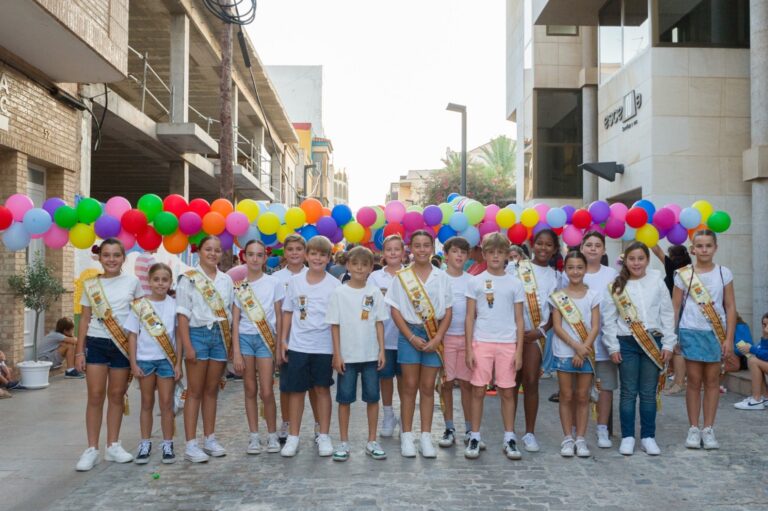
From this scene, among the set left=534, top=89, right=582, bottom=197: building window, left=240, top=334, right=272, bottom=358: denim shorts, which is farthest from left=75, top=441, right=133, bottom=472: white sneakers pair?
left=534, top=89, right=582, bottom=197: building window

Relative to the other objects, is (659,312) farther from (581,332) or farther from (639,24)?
(639,24)

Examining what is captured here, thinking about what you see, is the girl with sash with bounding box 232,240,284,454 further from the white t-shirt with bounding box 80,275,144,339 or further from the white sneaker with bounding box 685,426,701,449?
the white sneaker with bounding box 685,426,701,449

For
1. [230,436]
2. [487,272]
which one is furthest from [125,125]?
[487,272]

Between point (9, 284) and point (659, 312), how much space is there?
26.8 ft

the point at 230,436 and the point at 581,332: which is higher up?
the point at 581,332

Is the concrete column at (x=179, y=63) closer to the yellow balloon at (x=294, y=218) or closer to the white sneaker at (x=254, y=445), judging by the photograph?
the yellow balloon at (x=294, y=218)

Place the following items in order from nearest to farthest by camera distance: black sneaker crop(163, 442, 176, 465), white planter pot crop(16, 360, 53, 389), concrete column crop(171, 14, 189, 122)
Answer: black sneaker crop(163, 442, 176, 465) < white planter pot crop(16, 360, 53, 389) < concrete column crop(171, 14, 189, 122)

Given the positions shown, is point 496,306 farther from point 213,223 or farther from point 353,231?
point 213,223

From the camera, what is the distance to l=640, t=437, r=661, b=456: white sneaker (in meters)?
5.89

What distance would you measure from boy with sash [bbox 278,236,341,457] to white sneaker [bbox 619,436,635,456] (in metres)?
2.33

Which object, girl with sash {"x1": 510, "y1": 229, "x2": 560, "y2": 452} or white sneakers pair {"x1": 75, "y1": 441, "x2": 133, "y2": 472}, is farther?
girl with sash {"x1": 510, "y1": 229, "x2": 560, "y2": 452}

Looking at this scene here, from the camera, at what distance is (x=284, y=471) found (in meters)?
5.47

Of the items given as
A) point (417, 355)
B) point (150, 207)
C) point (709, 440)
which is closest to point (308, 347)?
point (417, 355)

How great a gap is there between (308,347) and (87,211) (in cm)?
313
